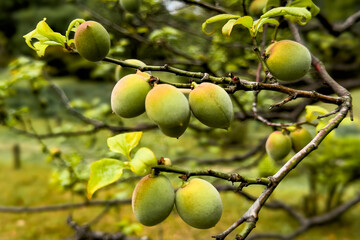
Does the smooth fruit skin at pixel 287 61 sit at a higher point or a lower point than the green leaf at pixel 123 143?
higher

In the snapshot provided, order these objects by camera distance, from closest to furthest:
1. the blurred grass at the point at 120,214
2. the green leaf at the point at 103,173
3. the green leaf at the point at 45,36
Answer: the green leaf at the point at 103,173, the green leaf at the point at 45,36, the blurred grass at the point at 120,214

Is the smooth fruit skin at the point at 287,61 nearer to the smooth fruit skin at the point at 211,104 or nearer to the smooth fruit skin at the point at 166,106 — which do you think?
the smooth fruit skin at the point at 211,104

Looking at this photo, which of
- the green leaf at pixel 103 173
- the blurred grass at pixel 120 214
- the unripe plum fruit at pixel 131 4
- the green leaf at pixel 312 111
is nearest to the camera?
the green leaf at pixel 103 173

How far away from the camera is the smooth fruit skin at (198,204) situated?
767mm

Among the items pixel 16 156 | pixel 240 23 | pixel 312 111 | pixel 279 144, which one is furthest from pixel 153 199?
pixel 16 156

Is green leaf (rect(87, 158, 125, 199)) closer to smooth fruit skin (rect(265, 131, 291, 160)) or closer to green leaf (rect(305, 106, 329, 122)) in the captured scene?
smooth fruit skin (rect(265, 131, 291, 160))

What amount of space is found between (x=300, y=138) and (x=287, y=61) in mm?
393

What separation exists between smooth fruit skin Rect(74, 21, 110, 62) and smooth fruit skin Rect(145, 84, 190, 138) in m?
0.18

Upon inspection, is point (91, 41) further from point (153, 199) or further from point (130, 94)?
point (153, 199)

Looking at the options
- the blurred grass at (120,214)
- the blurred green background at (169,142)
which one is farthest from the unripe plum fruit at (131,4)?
the blurred grass at (120,214)

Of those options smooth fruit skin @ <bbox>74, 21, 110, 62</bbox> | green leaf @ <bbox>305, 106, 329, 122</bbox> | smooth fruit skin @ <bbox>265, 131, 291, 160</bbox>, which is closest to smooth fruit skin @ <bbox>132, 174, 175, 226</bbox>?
smooth fruit skin @ <bbox>74, 21, 110, 62</bbox>

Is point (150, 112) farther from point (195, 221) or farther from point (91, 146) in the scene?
point (91, 146)

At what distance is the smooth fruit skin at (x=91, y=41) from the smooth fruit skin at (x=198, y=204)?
383 mm

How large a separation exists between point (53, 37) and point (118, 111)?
0.84ft
